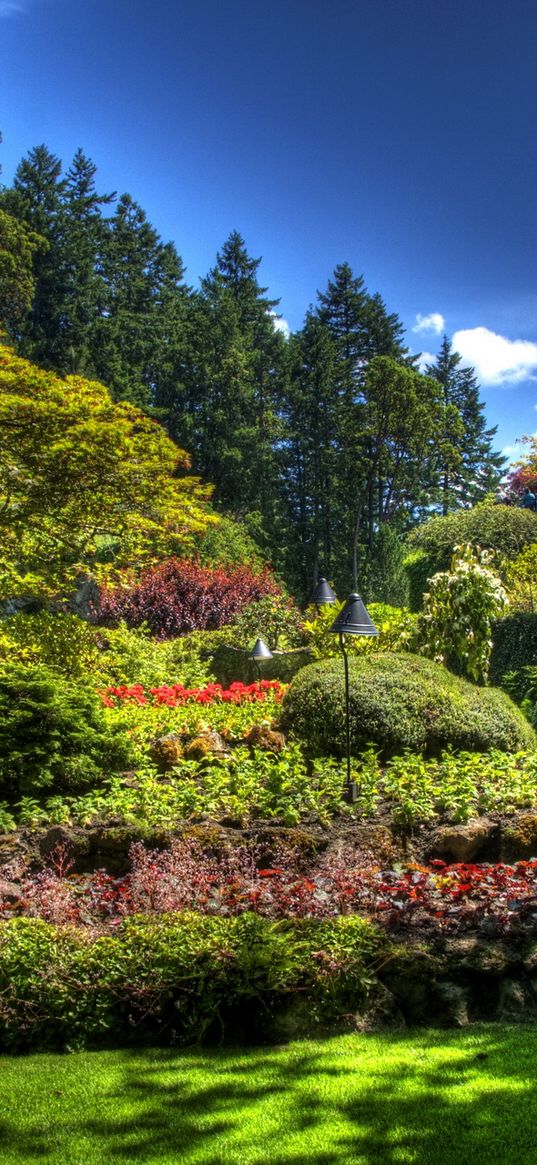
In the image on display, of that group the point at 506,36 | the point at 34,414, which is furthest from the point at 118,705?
the point at 506,36

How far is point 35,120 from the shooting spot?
7504 mm

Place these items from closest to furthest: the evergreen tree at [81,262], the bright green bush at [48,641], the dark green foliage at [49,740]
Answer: the dark green foliage at [49,740]
the bright green bush at [48,641]
the evergreen tree at [81,262]

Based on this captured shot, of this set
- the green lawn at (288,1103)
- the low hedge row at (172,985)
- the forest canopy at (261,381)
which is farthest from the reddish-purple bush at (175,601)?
the green lawn at (288,1103)

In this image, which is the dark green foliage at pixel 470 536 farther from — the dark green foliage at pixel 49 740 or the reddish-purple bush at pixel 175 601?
the dark green foliage at pixel 49 740

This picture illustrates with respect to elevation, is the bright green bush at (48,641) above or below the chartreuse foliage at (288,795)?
above

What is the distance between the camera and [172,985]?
3.23 metres

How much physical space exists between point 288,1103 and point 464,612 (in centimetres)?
657

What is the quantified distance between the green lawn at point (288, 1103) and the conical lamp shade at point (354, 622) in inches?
119

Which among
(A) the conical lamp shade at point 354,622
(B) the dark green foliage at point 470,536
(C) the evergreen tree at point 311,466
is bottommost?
(A) the conical lamp shade at point 354,622

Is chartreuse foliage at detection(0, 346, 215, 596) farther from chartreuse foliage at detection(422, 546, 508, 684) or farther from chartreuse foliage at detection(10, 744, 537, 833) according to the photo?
chartreuse foliage at detection(422, 546, 508, 684)

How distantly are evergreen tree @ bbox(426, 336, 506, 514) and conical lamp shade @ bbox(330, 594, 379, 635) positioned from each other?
29814 mm

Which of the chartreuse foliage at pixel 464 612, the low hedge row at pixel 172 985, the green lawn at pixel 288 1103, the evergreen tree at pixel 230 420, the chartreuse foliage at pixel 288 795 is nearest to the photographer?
the green lawn at pixel 288 1103

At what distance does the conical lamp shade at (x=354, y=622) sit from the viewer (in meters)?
5.75

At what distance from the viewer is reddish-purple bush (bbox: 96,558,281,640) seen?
51.0 ft
